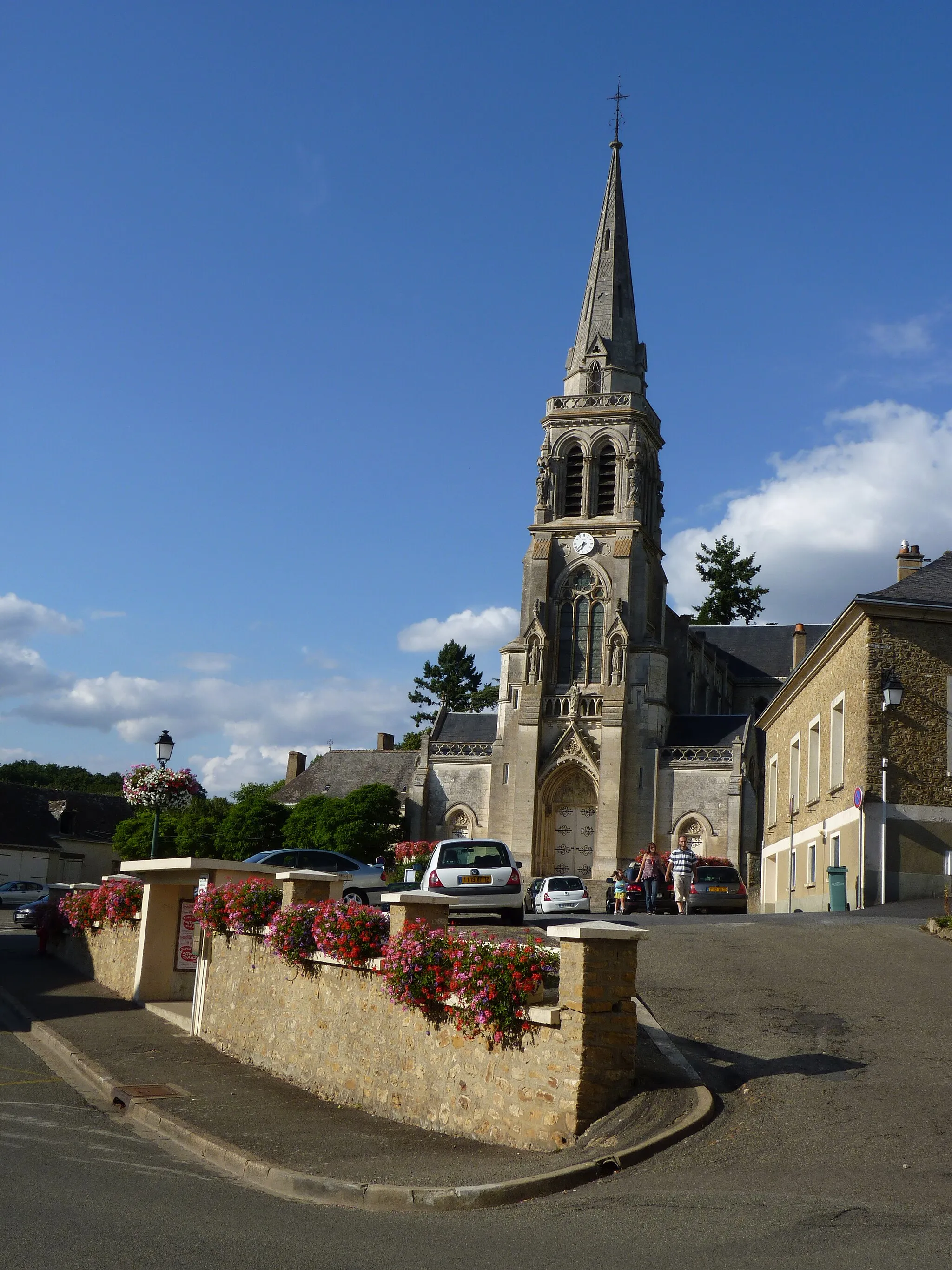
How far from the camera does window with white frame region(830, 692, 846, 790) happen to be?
→ 25.4 metres

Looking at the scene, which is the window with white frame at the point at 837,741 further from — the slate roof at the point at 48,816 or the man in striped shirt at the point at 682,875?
the slate roof at the point at 48,816

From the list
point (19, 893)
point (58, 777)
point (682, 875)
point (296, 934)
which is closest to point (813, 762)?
point (682, 875)

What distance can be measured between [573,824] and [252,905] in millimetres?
43851

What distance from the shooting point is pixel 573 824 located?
5781 cm

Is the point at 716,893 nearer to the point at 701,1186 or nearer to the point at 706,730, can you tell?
the point at 701,1186

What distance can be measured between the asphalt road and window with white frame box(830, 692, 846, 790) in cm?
1328

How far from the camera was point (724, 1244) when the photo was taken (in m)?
6.40

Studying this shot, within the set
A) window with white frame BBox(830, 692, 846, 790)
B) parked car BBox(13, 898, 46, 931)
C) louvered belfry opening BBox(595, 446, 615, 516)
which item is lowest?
parked car BBox(13, 898, 46, 931)

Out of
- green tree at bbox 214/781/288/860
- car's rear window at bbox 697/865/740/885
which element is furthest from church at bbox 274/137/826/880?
car's rear window at bbox 697/865/740/885

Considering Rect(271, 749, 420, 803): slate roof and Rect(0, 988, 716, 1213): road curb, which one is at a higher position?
Rect(271, 749, 420, 803): slate roof

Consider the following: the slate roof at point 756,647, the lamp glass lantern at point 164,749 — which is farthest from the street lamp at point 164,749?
the slate roof at point 756,647

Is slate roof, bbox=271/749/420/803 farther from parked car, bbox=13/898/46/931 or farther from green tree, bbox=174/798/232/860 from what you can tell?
parked car, bbox=13/898/46/931

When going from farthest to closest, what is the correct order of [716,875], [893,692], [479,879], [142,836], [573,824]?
[142,836] < [573,824] < [716,875] < [893,692] < [479,879]

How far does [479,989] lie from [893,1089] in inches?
126
